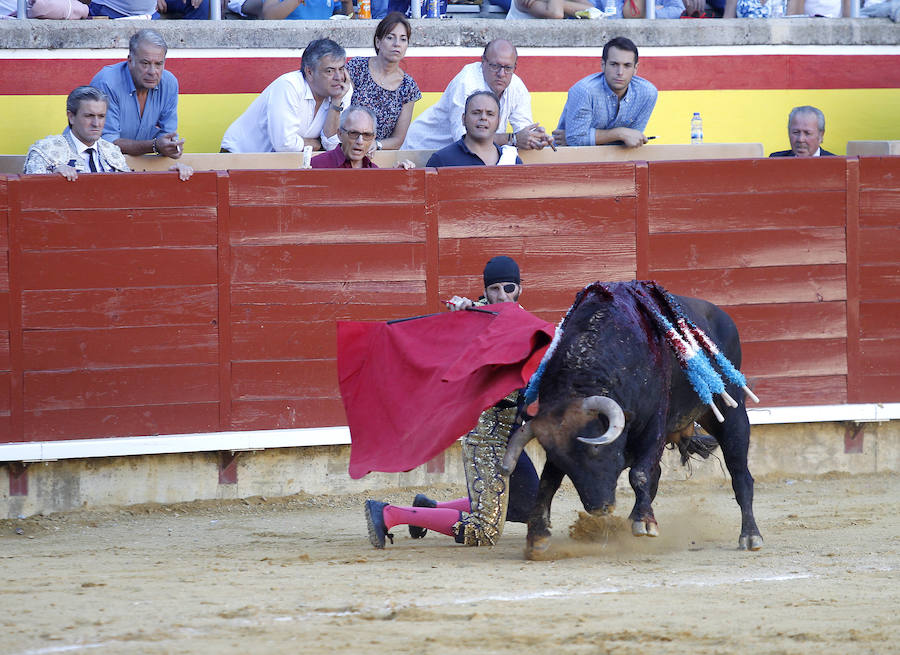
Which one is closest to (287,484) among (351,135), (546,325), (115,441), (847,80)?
(115,441)

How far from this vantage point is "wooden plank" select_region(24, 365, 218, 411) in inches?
239

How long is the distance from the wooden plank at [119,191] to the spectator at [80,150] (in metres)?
0.06

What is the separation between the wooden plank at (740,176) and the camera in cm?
688

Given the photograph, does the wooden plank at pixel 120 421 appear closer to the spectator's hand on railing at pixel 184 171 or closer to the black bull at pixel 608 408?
the spectator's hand on railing at pixel 184 171

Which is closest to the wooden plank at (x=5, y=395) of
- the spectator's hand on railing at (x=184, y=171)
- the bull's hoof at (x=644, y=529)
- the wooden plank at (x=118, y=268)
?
the wooden plank at (x=118, y=268)

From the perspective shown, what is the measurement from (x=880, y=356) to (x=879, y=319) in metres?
0.20

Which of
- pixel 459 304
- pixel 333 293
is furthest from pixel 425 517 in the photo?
pixel 333 293

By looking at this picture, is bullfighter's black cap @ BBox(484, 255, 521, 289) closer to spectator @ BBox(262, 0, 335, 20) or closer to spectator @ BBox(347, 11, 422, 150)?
spectator @ BBox(347, 11, 422, 150)

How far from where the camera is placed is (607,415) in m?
4.48

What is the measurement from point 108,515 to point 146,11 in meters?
3.27

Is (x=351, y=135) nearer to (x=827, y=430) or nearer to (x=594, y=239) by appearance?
(x=594, y=239)

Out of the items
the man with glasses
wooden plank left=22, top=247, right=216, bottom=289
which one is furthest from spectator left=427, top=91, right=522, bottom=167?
wooden plank left=22, top=247, right=216, bottom=289

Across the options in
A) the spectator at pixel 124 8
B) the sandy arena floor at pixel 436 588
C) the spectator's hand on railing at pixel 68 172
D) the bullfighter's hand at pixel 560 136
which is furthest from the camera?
the spectator at pixel 124 8

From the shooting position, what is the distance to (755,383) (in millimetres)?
7055
